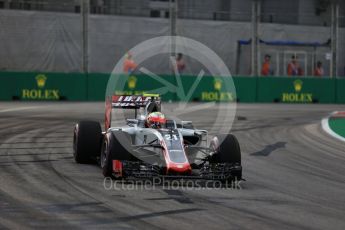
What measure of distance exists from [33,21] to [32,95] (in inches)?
156

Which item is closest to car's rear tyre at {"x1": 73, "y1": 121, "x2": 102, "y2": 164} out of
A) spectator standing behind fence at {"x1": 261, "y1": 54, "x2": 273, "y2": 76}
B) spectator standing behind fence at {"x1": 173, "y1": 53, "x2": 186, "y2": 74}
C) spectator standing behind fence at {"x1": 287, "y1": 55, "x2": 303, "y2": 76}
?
spectator standing behind fence at {"x1": 173, "y1": 53, "x2": 186, "y2": 74}

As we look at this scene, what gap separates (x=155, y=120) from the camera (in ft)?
36.1

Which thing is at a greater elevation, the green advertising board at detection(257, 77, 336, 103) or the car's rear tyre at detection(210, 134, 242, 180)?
the green advertising board at detection(257, 77, 336, 103)

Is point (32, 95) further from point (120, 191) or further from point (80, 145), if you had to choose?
point (120, 191)

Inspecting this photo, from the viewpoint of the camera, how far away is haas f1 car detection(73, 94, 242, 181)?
994cm

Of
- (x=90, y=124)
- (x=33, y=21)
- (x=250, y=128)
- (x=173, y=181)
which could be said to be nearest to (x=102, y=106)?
(x=33, y=21)

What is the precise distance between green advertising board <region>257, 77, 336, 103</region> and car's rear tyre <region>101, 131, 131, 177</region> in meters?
24.3

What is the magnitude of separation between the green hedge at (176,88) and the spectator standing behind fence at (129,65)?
1.31 feet

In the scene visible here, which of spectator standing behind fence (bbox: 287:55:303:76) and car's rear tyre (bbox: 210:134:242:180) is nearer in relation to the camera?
car's rear tyre (bbox: 210:134:242:180)

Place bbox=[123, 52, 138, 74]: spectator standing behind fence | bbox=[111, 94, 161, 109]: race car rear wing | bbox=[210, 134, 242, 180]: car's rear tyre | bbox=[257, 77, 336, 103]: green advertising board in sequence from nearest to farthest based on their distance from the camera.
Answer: bbox=[210, 134, 242, 180]: car's rear tyre
bbox=[111, 94, 161, 109]: race car rear wing
bbox=[123, 52, 138, 74]: spectator standing behind fence
bbox=[257, 77, 336, 103]: green advertising board

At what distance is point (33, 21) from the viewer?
32.7 meters

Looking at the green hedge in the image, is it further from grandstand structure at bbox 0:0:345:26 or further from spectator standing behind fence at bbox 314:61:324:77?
grandstand structure at bbox 0:0:345:26

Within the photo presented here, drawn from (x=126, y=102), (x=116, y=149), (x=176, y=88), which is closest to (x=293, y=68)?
(x=176, y=88)

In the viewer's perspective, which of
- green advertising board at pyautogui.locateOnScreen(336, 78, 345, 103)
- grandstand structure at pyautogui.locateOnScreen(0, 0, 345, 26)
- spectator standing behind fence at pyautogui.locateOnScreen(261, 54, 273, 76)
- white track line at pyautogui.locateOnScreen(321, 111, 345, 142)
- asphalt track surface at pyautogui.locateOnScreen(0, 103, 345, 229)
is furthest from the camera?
grandstand structure at pyautogui.locateOnScreen(0, 0, 345, 26)
